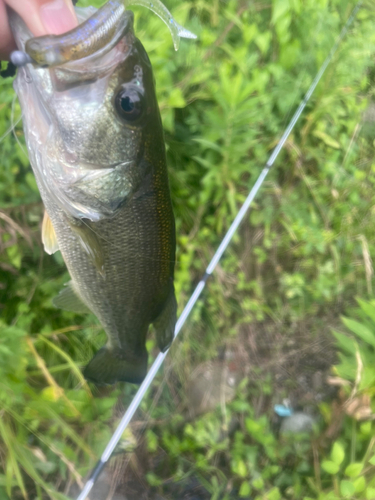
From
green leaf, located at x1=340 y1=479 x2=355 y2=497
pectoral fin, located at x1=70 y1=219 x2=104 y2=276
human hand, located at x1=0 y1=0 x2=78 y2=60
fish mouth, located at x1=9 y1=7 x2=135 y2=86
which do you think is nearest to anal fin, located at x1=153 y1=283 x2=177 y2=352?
pectoral fin, located at x1=70 y1=219 x2=104 y2=276

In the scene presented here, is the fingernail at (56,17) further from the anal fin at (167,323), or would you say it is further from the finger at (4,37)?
the anal fin at (167,323)

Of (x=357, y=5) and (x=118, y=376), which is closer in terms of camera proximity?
(x=118, y=376)

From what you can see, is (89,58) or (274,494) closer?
(89,58)

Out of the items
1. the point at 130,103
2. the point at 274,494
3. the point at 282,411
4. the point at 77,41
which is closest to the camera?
the point at 77,41

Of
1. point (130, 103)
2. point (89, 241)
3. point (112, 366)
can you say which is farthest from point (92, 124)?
point (112, 366)

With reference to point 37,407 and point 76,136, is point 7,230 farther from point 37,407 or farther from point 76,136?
point 76,136

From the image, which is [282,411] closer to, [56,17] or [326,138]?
[326,138]

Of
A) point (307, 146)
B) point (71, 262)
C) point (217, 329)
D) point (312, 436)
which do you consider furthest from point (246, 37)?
point (312, 436)
